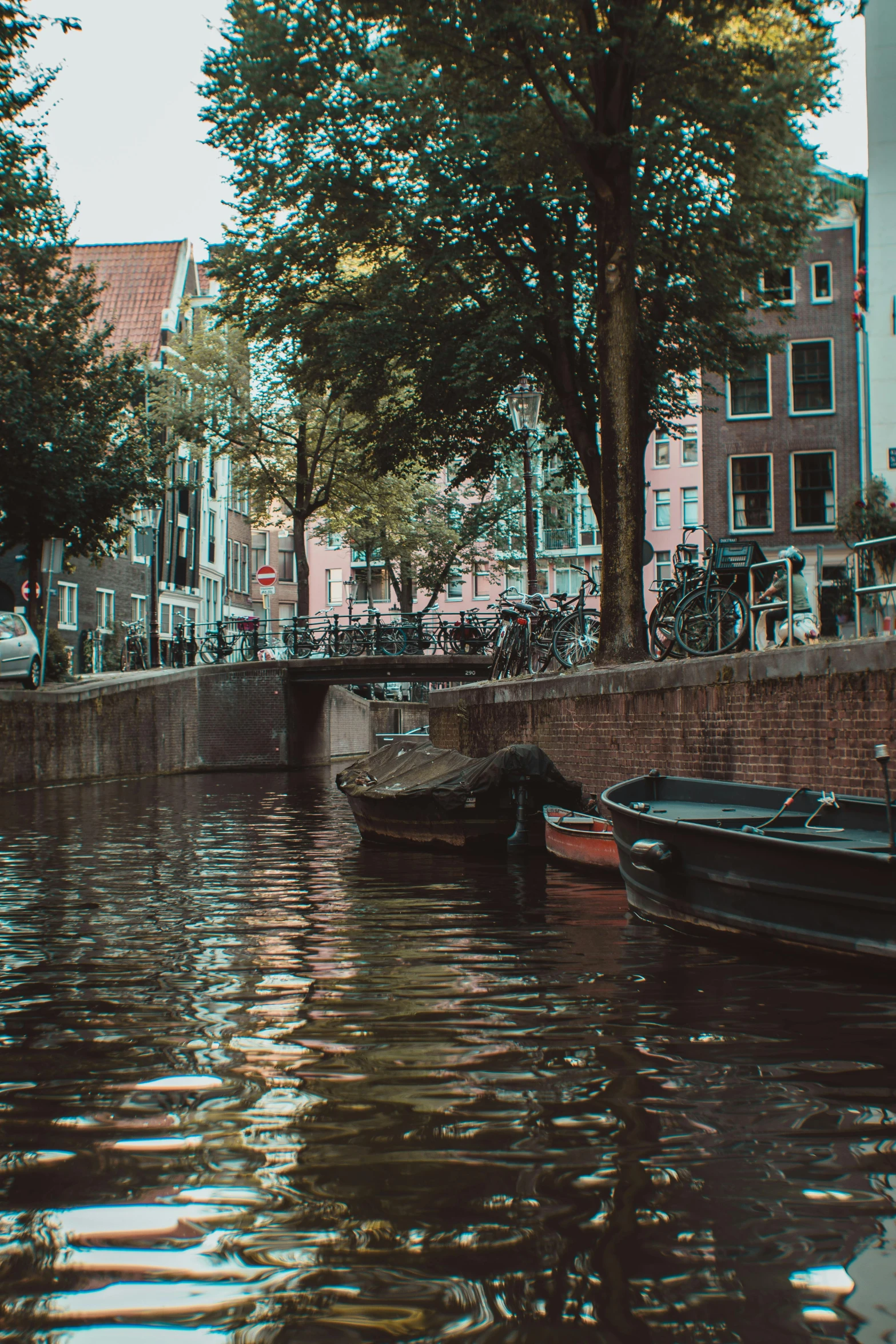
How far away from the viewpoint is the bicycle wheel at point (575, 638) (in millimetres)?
17141

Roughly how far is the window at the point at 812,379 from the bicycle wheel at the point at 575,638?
16.4 meters

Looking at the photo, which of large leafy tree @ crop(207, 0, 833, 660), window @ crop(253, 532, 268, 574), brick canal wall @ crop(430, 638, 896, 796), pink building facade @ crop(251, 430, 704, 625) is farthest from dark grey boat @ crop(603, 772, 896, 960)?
window @ crop(253, 532, 268, 574)

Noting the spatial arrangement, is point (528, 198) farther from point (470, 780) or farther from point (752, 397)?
point (752, 397)

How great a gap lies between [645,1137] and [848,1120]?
697 mm

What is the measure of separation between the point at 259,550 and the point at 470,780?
5050 cm

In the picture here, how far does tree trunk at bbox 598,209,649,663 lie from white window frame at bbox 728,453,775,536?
17.4 meters

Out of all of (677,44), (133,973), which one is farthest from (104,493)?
(133,973)

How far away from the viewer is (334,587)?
213 feet

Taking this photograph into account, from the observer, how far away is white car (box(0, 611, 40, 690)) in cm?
2166

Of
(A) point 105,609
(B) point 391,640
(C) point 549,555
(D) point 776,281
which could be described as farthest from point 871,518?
(C) point 549,555

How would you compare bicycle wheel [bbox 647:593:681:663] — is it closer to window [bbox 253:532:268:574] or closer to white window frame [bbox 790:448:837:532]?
white window frame [bbox 790:448:837:532]

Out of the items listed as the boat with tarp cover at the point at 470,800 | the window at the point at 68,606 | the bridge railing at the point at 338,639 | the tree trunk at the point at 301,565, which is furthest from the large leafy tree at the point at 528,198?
the window at the point at 68,606

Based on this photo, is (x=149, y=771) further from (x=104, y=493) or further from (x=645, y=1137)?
(x=645, y=1137)

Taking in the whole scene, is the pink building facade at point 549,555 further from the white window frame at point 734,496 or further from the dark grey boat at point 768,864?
the dark grey boat at point 768,864
